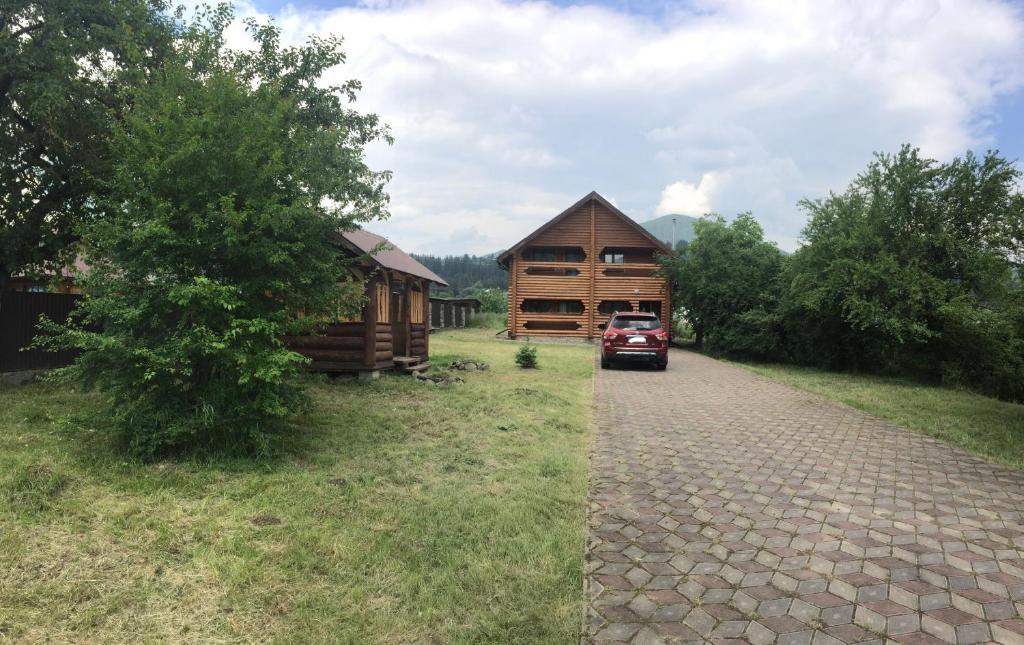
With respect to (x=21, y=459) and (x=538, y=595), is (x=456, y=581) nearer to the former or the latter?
(x=538, y=595)

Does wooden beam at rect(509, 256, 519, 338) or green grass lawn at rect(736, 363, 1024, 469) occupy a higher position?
wooden beam at rect(509, 256, 519, 338)

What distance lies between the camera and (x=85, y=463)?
206 inches

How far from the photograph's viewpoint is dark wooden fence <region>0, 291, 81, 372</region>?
1055 centimetres

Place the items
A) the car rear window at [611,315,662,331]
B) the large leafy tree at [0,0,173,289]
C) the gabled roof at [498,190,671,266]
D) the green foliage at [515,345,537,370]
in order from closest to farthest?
the large leafy tree at [0,0,173,289] < the green foliage at [515,345,537,370] < the car rear window at [611,315,662,331] < the gabled roof at [498,190,671,266]

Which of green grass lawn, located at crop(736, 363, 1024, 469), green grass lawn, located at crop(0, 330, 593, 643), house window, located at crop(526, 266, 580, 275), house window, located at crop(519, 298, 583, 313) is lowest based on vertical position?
green grass lawn, located at crop(736, 363, 1024, 469)

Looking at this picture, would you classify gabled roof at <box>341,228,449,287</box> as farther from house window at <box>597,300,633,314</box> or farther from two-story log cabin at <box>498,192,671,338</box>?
house window at <box>597,300,633,314</box>

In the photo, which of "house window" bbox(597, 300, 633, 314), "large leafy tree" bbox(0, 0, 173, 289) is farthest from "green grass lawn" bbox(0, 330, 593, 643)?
"house window" bbox(597, 300, 633, 314)

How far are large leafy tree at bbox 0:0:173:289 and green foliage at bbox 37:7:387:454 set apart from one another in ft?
13.5

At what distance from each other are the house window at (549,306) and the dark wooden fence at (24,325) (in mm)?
22217

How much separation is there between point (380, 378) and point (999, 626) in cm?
1039

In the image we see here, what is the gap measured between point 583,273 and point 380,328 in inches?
794

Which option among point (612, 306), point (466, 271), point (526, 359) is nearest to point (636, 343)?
point (526, 359)

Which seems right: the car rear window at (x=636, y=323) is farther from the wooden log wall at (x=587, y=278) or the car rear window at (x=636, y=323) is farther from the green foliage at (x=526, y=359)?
the wooden log wall at (x=587, y=278)

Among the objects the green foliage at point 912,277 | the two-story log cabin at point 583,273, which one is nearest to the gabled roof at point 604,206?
the two-story log cabin at point 583,273
